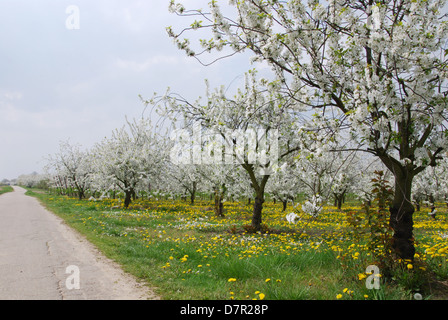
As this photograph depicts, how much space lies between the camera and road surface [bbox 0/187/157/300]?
15.1 feet

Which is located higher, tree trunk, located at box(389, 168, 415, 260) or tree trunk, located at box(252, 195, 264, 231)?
tree trunk, located at box(389, 168, 415, 260)

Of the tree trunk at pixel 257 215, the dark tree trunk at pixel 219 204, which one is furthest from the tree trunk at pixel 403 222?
the dark tree trunk at pixel 219 204

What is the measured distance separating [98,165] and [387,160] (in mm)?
21739

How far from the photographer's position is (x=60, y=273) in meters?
5.66

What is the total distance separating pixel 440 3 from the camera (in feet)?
16.0

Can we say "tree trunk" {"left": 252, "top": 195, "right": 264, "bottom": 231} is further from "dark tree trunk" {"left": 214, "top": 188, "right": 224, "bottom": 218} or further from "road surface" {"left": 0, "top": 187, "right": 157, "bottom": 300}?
"dark tree trunk" {"left": 214, "top": 188, "right": 224, "bottom": 218}

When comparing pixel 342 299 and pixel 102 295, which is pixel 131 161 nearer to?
pixel 102 295

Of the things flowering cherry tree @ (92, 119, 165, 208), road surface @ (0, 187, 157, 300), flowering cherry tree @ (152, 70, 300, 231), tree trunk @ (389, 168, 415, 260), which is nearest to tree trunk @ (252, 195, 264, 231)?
flowering cherry tree @ (152, 70, 300, 231)

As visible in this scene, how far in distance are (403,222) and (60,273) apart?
6.62 metres

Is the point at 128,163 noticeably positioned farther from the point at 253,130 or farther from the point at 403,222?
the point at 403,222

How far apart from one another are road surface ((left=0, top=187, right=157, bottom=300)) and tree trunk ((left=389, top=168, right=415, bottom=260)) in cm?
438
